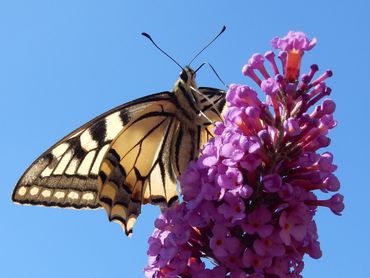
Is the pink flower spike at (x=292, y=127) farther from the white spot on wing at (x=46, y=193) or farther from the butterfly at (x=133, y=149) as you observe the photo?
the white spot on wing at (x=46, y=193)

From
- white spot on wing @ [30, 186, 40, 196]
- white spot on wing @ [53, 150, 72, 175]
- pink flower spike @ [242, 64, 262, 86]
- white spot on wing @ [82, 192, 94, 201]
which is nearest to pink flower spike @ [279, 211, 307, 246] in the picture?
pink flower spike @ [242, 64, 262, 86]

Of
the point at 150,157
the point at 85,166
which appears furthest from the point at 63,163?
Result: the point at 150,157

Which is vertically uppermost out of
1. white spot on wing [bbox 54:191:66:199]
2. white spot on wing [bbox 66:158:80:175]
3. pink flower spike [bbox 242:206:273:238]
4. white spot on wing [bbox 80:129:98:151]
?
white spot on wing [bbox 80:129:98:151]

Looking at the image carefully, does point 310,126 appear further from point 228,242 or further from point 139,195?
point 139,195

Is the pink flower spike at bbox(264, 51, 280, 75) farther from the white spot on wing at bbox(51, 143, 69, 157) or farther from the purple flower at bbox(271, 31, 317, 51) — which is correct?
the white spot on wing at bbox(51, 143, 69, 157)

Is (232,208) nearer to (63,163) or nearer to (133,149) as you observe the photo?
(133,149)

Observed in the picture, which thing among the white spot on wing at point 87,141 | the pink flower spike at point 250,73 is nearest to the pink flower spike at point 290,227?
the pink flower spike at point 250,73
